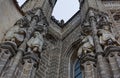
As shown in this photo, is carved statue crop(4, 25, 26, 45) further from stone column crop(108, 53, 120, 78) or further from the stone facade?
stone column crop(108, 53, 120, 78)

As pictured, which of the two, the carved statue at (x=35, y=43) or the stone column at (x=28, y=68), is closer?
the stone column at (x=28, y=68)

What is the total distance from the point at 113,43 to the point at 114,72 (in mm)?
1560


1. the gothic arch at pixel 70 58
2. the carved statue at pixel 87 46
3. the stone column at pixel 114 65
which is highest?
the gothic arch at pixel 70 58

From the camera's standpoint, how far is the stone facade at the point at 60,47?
7.51m

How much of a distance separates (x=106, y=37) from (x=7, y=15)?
363 cm

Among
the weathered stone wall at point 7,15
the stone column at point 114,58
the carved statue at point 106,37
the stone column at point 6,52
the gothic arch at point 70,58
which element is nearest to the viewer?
the stone column at point 114,58

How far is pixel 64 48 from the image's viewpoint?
44.2ft

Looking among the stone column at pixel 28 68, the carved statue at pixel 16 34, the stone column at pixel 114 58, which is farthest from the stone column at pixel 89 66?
Answer: the carved statue at pixel 16 34

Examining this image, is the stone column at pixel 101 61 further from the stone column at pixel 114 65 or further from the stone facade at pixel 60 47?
the stone column at pixel 114 65

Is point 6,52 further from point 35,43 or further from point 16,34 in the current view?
point 35,43

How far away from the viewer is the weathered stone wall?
941cm

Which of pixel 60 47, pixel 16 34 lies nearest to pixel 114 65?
pixel 16 34

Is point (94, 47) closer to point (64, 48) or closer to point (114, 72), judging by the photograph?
point (114, 72)

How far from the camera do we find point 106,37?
28.6ft
